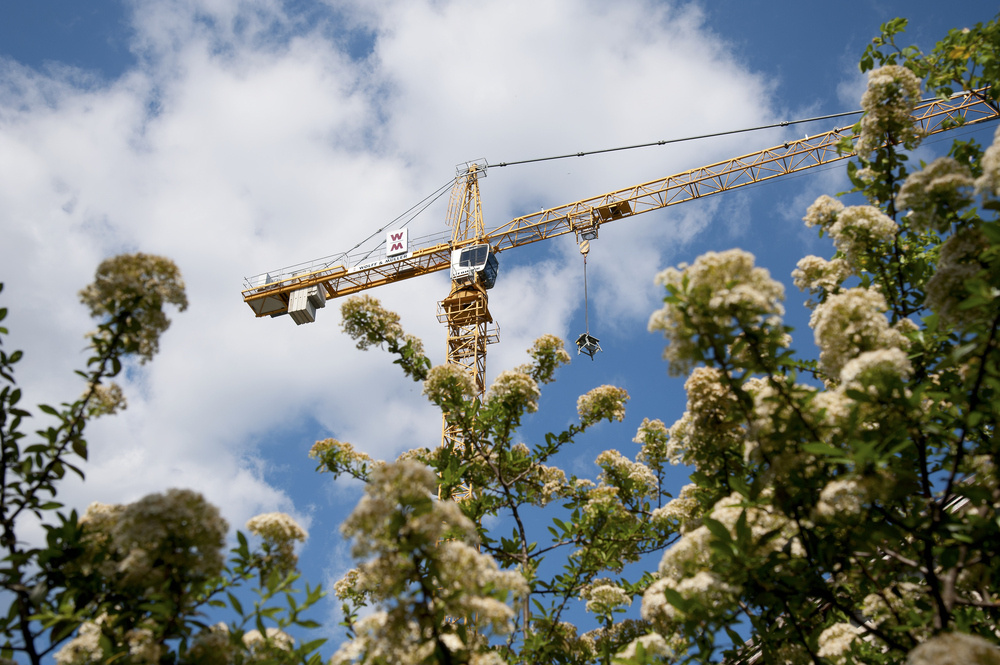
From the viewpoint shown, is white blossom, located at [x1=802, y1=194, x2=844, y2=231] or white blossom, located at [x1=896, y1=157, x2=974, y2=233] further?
white blossom, located at [x1=802, y1=194, x2=844, y2=231]

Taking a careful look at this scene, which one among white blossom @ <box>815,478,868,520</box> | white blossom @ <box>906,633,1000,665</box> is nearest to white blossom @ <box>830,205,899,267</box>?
white blossom @ <box>815,478,868,520</box>

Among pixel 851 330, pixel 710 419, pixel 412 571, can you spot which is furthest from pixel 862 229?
pixel 412 571

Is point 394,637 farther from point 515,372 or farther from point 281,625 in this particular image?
point 515,372

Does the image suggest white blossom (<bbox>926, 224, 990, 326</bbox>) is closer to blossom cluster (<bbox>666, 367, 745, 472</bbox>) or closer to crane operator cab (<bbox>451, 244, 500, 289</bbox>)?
blossom cluster (<bbox>666, 367, 745, 472</bbox>)

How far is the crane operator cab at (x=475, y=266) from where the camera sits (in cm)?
4294

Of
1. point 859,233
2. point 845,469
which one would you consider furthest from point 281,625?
point 859,233

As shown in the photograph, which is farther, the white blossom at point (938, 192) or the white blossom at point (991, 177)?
the white blossom at point (938, 192)

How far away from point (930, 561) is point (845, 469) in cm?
69

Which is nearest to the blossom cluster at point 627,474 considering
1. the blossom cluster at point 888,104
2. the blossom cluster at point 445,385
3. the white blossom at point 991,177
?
the blossom cluster at point 445,385

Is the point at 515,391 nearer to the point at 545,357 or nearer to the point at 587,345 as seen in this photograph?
the point at 545,357

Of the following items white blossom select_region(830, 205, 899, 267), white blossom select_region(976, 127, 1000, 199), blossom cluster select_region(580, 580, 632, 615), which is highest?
white blossom select_region(830, 205, 899, 267)

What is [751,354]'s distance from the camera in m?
4.25

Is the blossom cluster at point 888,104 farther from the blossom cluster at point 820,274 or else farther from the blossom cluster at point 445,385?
the blossom cluster at point 445,385

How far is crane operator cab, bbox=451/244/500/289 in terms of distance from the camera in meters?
42.9
